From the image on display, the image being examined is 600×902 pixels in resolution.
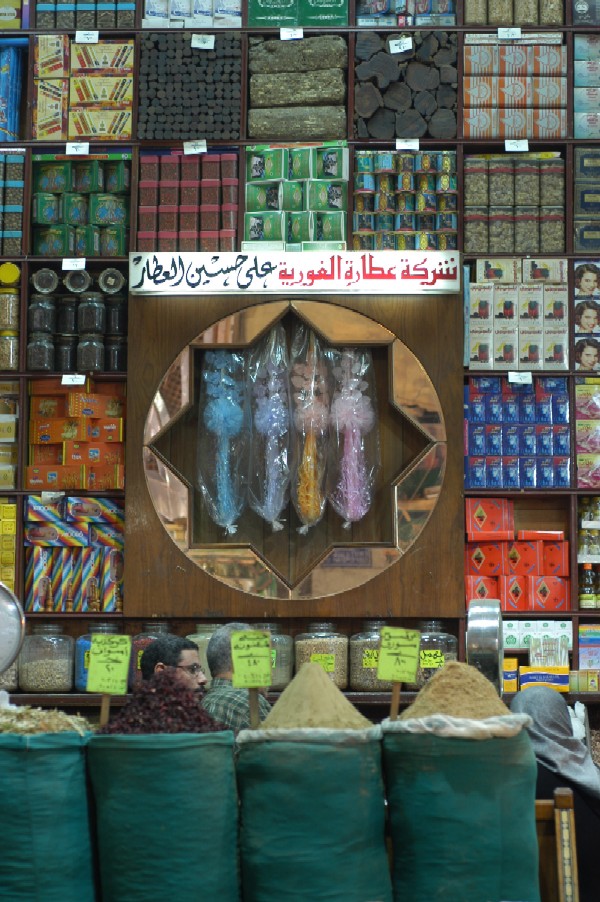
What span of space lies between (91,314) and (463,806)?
3.52m

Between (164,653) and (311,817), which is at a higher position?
(164,653)

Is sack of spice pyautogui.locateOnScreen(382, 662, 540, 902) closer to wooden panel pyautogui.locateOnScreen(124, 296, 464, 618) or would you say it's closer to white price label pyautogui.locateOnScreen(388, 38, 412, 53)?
wooden panel pyautogui.locateOnScreen(124, 296, 464, 618)

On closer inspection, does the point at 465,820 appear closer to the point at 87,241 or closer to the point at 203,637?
the point at 203,637

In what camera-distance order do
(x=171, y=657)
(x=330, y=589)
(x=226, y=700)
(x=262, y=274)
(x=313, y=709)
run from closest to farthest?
1. (x=313, y=709)
2. (x=226, y=700)
3. (x=171, y=657)
4. (x=330, y=589)
5. (x=262, y=274)

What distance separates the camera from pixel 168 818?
2002mm

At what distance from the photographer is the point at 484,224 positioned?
17.0 feet

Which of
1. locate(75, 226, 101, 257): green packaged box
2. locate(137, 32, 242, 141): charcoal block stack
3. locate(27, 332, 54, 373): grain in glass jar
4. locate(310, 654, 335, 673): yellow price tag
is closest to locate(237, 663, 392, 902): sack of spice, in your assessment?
locate(310, 654, 335, 673): yellow price tag

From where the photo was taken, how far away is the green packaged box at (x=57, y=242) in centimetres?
525

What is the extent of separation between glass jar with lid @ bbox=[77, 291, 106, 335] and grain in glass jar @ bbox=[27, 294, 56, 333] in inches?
4.4

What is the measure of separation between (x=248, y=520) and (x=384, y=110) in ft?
6.00

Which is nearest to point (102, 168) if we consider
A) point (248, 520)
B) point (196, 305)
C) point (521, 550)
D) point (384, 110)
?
point (196, 305)

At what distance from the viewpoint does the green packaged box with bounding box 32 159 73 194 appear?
530 cm

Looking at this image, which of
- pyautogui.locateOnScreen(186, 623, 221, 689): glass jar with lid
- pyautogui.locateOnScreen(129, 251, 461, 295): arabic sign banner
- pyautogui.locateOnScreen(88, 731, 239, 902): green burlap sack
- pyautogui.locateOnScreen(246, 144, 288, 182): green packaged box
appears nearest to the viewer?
pyautogui.locateOnScreen(88, 731, 239, 902): green burlap sack

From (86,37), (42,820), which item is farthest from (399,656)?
(86,37)
